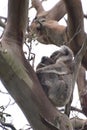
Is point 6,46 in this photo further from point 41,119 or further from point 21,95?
point 41,119

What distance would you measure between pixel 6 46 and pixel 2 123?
0.63 meters

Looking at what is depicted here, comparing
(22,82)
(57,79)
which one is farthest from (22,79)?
(57,79)

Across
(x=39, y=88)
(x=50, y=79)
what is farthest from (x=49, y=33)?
(x=39, y=88)

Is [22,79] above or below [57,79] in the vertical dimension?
above

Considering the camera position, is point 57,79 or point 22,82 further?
point 57,79

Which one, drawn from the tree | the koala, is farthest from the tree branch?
the koala

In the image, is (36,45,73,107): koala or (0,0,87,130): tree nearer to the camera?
(0,0,87,130): tree

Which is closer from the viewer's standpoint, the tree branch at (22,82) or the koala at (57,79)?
the tree branch at (22,82)

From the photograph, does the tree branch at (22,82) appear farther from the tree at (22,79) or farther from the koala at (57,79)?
the koala at (57,79)

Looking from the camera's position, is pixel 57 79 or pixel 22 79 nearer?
pixel 22 79

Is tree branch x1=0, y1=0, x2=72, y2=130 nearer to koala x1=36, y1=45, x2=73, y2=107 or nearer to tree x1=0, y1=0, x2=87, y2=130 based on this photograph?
tree x1=0, y1=0, x2=87, y2=130

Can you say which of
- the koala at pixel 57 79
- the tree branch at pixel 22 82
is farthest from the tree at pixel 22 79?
the koala at pixel 57 79

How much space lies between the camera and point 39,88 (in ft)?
7.51

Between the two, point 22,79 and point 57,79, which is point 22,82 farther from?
point 57,79
